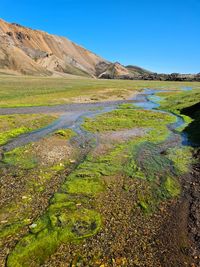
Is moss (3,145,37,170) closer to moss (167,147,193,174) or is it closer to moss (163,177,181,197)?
moss (163,177,181,197)

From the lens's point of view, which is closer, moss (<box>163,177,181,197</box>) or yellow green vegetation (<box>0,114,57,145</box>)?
moss (<box>163,177,181,197</box>)

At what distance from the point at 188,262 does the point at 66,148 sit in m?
13.9

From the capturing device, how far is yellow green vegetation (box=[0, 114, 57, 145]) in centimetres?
2572

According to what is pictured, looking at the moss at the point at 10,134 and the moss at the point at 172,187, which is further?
the moss at the point at 10,134

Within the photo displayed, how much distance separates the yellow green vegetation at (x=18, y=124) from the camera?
2572 cm

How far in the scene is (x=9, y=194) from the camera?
13.4 meters

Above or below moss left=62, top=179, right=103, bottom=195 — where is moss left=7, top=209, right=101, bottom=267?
above

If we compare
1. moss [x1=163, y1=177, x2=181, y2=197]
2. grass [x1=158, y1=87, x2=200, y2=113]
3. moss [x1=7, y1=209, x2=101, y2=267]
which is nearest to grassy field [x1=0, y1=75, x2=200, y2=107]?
grass [x1=158, y1=87, x2=200, y2=113]

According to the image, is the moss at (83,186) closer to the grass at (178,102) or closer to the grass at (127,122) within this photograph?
the grass at (127,122)

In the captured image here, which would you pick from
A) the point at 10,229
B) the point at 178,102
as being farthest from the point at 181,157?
the point at 178,102

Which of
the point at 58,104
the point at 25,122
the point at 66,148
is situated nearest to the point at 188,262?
the point at 66,148

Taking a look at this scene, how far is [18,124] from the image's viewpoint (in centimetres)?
3061

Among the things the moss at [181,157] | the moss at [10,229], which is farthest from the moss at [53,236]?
the moss at [181,157]

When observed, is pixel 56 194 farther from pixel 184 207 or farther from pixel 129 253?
pixel 184 207
